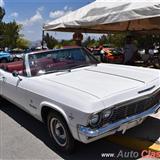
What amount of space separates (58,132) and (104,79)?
3.62ft

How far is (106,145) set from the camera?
428 cm

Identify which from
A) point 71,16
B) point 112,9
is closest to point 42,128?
point 112,9

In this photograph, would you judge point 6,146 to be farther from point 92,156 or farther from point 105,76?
point 105,76

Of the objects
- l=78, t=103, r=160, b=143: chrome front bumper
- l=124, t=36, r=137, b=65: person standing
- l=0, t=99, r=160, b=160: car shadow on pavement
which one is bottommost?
l=0, t=99, r=160, b=160: car shadow on pavement

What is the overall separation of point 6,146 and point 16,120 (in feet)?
4.46

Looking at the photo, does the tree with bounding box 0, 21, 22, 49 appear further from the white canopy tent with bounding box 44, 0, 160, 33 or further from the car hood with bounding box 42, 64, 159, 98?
the car hood with bounding box 42, 64, 159, 98

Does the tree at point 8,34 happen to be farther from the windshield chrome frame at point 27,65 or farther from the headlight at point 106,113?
the headlight at point 106,113

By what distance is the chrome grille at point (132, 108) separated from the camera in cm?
352

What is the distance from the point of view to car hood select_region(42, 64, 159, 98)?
12.2 feet

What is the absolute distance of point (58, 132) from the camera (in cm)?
416

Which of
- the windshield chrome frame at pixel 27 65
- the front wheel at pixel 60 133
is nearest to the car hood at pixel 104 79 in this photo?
the windshield chrome frame at pixel 27 65

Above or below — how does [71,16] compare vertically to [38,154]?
above

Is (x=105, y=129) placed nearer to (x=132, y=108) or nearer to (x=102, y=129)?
(x=102, y=129)

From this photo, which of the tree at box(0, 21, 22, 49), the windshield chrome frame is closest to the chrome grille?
the windshield chrome frame
